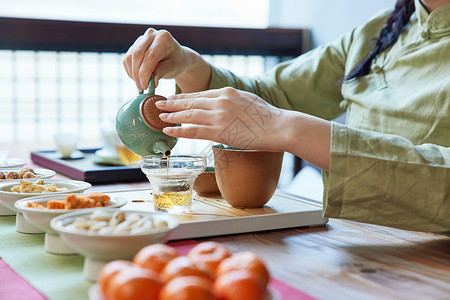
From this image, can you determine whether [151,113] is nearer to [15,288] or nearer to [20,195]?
[20,195]

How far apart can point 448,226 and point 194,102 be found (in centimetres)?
56

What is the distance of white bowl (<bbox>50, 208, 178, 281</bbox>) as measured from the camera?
0.73 meters

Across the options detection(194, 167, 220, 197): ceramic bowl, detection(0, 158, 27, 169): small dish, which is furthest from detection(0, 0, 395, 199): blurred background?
detection(194, 167, 220, 197): ceramic bowl

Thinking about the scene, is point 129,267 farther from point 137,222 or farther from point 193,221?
point 193,221

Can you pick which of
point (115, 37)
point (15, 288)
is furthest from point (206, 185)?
point (115, 37)

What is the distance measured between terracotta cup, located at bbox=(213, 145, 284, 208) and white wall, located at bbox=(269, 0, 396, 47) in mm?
2163

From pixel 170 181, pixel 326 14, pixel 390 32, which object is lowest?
pixel 170 181

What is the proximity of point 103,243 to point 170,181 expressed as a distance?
42 cm

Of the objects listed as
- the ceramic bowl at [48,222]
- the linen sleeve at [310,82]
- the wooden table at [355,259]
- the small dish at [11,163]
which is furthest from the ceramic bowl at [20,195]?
the linen sleeve at [310,82]

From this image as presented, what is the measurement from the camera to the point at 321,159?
1.04 m

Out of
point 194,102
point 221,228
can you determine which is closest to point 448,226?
point 221,228

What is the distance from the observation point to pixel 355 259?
0.92 metres

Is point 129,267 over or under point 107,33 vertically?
under

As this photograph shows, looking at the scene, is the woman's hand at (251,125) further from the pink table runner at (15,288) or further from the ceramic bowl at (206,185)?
the pink table runner at (15,288)
